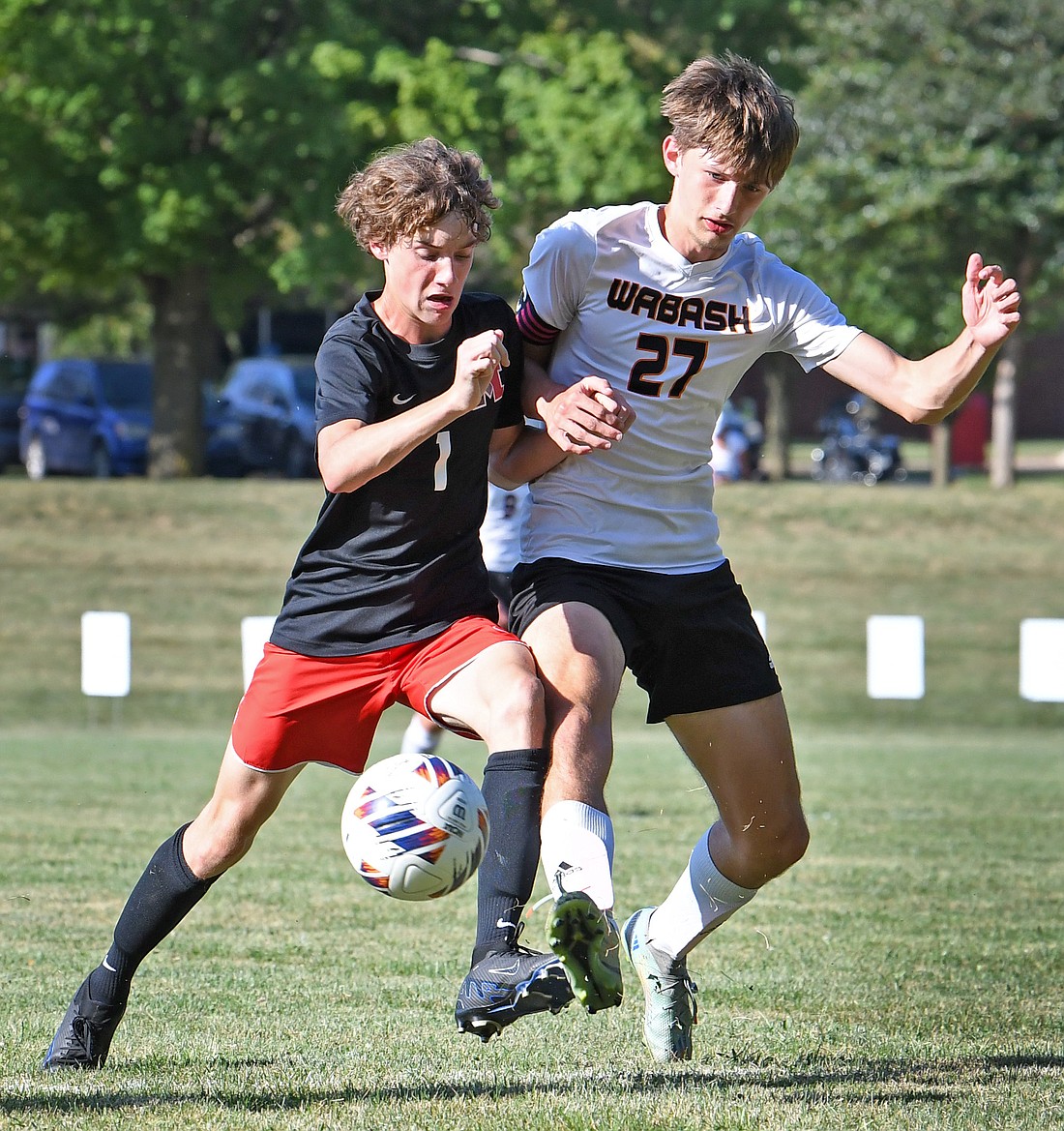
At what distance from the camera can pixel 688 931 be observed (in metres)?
5.04

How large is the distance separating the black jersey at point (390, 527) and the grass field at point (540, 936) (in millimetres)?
1136

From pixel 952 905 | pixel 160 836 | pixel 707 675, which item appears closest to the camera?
pixel 707 675

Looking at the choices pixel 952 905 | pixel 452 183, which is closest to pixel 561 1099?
pixel 452 183

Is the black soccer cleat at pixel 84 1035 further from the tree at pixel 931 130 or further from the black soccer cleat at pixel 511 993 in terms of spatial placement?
the tree at pixel 931 130

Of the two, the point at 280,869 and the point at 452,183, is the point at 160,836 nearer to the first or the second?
the point at 280,869

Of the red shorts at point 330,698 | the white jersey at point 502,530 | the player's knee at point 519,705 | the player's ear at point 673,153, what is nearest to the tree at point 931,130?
the white jersey at point 502,530

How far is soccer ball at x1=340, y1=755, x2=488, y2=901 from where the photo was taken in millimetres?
4105

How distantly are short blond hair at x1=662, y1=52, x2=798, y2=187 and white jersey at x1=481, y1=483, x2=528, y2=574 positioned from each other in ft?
20.4

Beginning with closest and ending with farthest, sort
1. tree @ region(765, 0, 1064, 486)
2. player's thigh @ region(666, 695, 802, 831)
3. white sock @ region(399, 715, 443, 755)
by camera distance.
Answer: player's thigh @ region(666, 695, 802, 831)
white sock @ region(399, 715, 443, 755)
tree @ region(765, 0, 1064, 486)

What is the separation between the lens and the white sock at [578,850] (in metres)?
4.02

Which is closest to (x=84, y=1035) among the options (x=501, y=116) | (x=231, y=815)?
(x=231, y=815)

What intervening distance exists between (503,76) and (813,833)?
1519cm

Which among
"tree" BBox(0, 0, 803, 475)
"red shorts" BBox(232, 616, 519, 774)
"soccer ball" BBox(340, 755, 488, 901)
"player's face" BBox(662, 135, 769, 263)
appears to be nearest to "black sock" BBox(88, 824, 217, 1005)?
Result: "red shorts" BBox(232, 616, 519, 774)

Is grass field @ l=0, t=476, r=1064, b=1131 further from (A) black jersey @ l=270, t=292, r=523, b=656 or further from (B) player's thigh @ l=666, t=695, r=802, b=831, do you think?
(A) black jersey @ l=270, t=292, r=523, b=656
